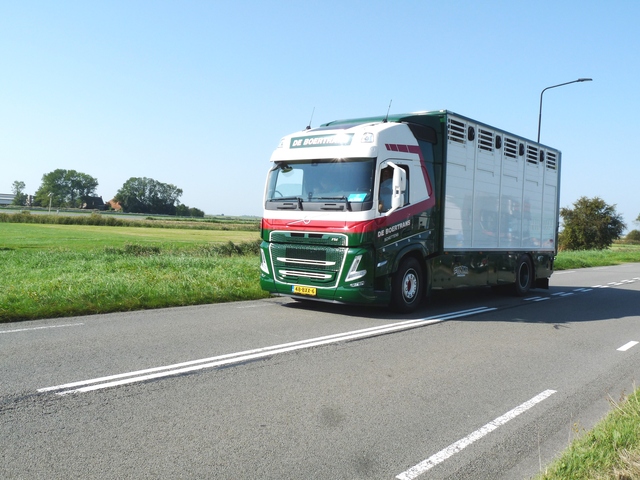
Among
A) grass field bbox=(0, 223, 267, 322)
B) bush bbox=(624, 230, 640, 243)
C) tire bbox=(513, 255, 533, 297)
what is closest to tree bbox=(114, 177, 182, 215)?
bush bbox=(624, 230, 640, 243)

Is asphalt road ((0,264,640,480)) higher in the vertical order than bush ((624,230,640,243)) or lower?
lower

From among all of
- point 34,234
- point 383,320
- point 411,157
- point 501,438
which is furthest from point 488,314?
point 34,234

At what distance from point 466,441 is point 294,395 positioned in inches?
62.2

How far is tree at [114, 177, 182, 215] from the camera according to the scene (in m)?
125

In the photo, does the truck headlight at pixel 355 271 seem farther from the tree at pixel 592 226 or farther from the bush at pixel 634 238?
the bush at pixel 634 238

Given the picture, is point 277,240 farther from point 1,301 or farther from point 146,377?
point 146,377

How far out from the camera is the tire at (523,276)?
14523 mm

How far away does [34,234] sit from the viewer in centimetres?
4872

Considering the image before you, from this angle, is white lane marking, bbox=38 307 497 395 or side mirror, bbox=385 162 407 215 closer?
white lane marking, bbox=38 307 497 395

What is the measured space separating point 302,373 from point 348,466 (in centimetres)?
226

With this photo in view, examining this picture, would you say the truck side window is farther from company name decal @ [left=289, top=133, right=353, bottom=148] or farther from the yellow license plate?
the yellow license plate

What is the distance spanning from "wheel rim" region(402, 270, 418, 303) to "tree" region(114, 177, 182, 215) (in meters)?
121

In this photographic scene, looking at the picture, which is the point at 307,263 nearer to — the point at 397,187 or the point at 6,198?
the point at 397,187

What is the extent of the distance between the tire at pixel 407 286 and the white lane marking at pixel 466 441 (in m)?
4.79
